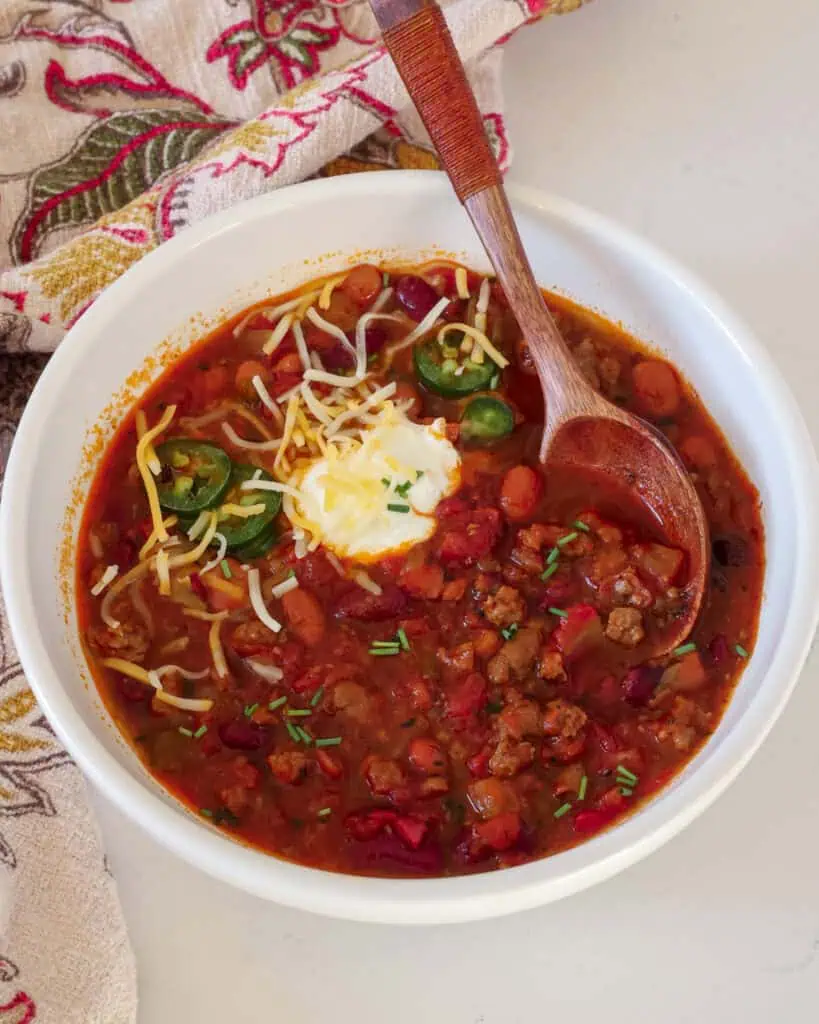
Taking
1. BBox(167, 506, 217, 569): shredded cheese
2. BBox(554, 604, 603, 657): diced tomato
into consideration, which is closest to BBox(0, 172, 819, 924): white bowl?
BBox(167, 506, 217, 569): shredded cheese

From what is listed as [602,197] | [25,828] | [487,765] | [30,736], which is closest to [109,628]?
[30,736]

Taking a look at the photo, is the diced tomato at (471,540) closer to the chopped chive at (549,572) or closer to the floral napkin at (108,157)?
the chopped chive at (549,572)

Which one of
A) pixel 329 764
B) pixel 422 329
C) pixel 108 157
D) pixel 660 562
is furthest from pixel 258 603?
pixel 108 157

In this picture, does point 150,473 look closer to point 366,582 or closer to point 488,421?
point 366,582

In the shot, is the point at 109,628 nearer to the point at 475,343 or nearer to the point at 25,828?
the point at 25,828

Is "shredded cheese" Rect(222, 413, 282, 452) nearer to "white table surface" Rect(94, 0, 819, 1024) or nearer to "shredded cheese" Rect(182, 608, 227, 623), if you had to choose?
"shredded cheese" Rect(182, 608, 227, 623)

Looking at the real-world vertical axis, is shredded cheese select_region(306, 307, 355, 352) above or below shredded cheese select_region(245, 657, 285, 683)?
above

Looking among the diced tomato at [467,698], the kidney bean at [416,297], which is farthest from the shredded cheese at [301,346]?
the diced tomato at [467,698]
